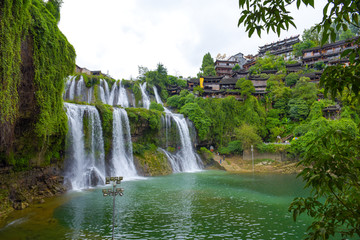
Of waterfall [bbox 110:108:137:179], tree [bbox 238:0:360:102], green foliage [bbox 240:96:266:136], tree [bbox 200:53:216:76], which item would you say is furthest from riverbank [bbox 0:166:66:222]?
tree [bbox 200:53:216:76]

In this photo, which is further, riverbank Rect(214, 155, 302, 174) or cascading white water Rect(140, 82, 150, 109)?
cascading white water Rect(140, 82, 150, 109)

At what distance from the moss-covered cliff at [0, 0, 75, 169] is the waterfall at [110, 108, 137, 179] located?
28.5ft

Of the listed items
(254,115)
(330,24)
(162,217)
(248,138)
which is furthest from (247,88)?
(330,24)

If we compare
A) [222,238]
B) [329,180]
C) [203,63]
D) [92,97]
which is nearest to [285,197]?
[222,238]

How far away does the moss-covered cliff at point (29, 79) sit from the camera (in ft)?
34.6

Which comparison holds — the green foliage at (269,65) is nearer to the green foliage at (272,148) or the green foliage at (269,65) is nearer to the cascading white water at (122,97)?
the green foliage at (272,148)

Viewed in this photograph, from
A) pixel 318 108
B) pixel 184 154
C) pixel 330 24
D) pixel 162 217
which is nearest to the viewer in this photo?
pixel 330 24

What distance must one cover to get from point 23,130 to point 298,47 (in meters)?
72.6

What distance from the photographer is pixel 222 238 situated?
28.9ft

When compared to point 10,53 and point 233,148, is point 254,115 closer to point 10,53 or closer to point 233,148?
point 233,148

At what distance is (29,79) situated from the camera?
13.4 metres

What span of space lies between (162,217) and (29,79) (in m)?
11.3

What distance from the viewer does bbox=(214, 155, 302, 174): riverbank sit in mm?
29734

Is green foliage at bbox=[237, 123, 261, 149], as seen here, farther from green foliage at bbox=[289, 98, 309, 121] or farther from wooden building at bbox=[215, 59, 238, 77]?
wooden building at bbox=[215, 59, 238, 77]
